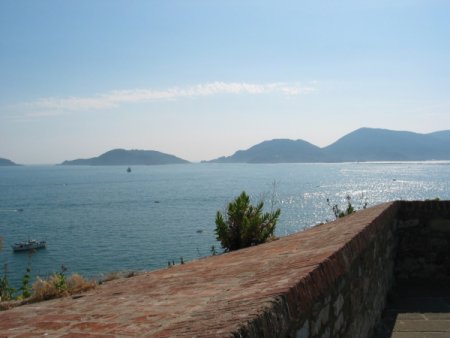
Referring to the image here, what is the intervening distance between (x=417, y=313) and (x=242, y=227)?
15.1 feet

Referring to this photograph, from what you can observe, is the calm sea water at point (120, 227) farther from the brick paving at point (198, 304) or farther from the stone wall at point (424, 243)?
the brick paving at point (198, 304)

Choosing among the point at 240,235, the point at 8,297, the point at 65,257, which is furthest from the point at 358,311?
the point at 65,257

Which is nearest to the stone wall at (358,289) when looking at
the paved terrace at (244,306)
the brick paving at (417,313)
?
the paved terrace at (244,306)

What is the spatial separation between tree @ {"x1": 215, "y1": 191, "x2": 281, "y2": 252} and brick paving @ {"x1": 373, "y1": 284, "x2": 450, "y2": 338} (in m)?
3.61

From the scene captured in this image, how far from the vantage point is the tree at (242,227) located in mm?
9242

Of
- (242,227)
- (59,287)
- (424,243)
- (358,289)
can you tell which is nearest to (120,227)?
(242,227)

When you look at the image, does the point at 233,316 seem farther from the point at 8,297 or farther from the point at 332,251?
the point at 8,297

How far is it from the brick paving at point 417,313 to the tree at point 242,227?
3614 mm

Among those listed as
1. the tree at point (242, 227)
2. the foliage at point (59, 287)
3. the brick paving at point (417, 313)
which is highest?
the tree at point (242, 227)

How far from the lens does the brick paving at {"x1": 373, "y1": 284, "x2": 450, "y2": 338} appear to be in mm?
4531

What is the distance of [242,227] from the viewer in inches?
365

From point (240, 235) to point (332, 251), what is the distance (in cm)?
624

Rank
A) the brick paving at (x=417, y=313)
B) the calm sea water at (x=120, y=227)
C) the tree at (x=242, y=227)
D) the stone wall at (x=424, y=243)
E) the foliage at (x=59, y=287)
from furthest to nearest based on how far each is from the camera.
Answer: the calm sea water at (x=120, y=227), the tree at (x=242, y=227), the stone wall at (x=424, y=243), the foliage at (x=59, y=287), the brick paving at (x=417, y=313)

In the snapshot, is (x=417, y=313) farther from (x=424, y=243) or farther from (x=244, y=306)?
(x=244, y=306)
